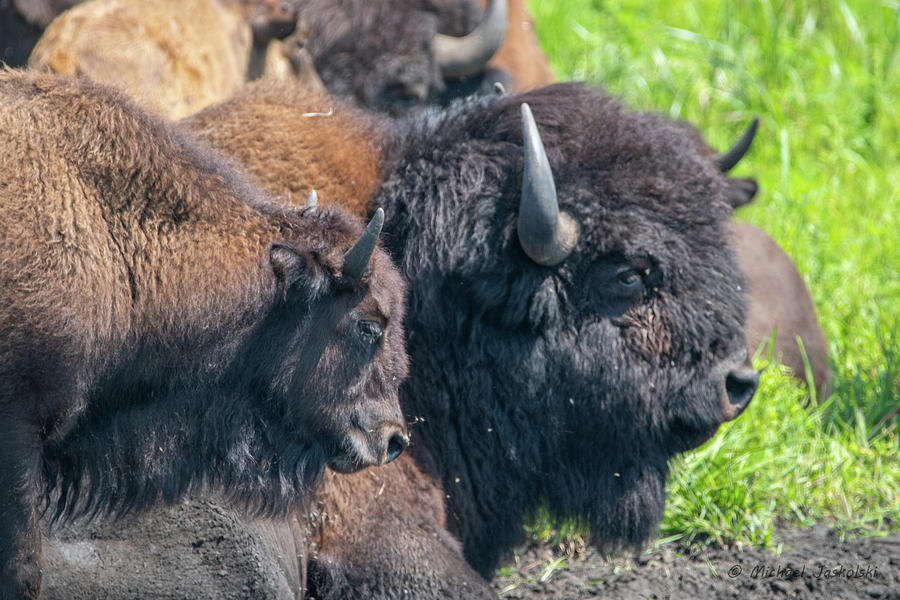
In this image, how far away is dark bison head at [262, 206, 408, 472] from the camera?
306cm

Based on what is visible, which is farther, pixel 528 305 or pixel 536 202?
pixel 528 305

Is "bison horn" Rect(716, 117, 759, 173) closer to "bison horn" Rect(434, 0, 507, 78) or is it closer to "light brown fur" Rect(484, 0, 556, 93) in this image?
"bison horn" Rect(434, 0, 507, 78)

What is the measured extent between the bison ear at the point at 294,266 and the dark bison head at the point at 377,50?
3943 mm

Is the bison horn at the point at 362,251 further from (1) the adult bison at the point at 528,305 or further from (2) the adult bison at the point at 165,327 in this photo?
(1) the adult bison at the point at 528,305

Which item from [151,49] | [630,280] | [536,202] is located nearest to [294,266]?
[536,202]

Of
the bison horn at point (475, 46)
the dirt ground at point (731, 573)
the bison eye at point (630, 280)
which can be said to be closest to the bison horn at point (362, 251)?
the bison eye at point (630, 280)

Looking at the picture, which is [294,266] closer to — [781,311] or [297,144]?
[297,144]

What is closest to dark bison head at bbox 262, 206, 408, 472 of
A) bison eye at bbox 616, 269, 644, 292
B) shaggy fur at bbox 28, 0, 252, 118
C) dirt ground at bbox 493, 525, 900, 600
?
bison eye at bbox 616, 269, 644, 292

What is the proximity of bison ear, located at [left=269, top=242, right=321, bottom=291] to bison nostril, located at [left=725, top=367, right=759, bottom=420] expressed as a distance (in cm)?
165

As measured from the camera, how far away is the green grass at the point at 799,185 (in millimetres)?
4766

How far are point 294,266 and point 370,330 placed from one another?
29cm

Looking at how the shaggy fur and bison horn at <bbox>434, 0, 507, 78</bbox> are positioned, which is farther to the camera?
bison horn at <bbox>434, 0, 507, 78</bbox>

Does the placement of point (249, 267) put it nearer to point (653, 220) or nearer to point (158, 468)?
point (158, 468)

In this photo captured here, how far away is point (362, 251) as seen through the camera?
302cm
